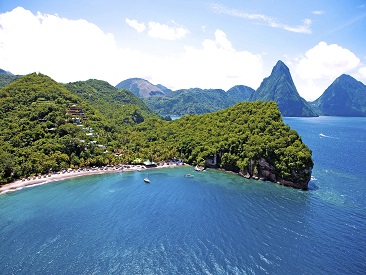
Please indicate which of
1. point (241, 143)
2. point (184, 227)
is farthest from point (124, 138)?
point (184, 227)

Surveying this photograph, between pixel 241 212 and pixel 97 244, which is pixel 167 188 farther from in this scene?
pixel 97 244

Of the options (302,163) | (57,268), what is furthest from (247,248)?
(302,163)

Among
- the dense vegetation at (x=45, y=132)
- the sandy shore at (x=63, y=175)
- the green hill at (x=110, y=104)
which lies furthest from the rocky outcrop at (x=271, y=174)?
the green hill at (x=110, y=104)

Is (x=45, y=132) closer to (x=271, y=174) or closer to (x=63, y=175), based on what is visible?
(x=63, y=175)

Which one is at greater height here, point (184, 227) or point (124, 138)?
point (124, 138)

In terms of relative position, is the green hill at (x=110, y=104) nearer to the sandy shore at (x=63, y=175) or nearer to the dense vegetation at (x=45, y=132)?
the dense vegetation at (x=45, y=132)

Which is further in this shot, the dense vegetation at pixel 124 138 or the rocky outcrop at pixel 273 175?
the dense vegetation at pixel 124 138
